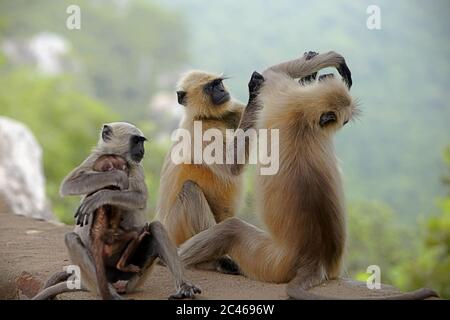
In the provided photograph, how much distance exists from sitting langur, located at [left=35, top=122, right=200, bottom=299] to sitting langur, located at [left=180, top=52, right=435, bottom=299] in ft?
1.70

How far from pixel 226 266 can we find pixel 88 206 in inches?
44.1

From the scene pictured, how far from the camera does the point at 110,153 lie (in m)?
3.20

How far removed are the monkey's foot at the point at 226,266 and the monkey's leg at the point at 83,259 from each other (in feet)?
2.96

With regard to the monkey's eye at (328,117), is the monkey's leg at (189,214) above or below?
below

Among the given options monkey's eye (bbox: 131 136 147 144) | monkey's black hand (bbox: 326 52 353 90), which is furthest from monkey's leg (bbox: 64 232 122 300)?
monkey's black hand (bbox: 326 52 353 90)

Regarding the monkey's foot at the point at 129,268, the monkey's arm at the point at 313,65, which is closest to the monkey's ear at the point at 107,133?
the monkey's foot at the point at 129,268

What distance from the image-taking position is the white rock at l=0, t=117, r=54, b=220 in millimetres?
6703

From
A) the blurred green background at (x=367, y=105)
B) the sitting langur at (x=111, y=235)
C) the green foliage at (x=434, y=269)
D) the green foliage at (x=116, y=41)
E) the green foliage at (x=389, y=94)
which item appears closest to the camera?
the sitting langur at (x=111, y=235)

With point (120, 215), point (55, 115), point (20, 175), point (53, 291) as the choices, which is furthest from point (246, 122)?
point (55, 115)

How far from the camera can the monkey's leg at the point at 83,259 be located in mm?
3010

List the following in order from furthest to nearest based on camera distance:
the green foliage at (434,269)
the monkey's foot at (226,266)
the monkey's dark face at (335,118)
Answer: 1. the green foliage at (434,269)
2. the monkey's foot at (226,266)
3. the monkey's dark face at (335,118)

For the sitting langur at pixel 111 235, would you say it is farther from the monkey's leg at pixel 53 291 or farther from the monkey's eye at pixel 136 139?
the monkey's leg at pixel 53 291

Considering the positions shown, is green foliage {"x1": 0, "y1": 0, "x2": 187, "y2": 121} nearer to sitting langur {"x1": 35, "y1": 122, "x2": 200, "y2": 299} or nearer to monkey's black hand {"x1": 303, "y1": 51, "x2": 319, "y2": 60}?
monkey's black hand {"x1": 303, "y1": 51, "x2": 319, "y2": 60}

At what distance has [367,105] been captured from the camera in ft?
45.4
